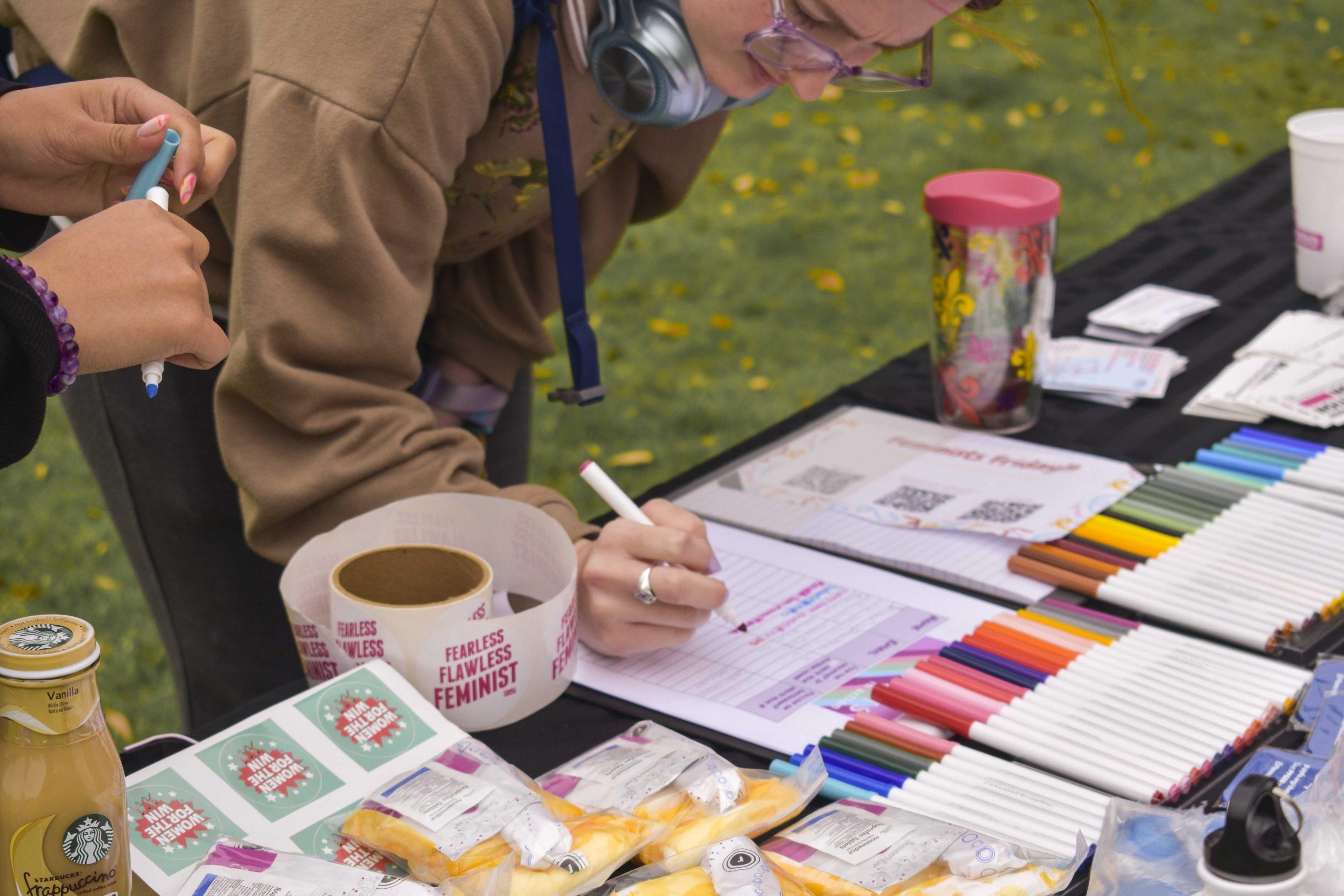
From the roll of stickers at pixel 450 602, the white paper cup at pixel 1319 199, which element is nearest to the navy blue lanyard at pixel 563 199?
the roll of stickers at pixel 450 602

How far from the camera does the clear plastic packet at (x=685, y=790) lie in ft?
2.81

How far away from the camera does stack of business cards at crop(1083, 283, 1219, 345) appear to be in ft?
5.75

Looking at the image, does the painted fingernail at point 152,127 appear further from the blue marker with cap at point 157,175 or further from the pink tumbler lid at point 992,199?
the pink tumbler lid at point 992,199

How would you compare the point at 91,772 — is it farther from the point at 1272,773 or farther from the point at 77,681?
the point at 1272,773

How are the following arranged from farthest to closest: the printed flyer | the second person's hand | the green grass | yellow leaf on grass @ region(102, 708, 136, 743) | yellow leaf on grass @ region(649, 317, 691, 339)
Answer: yellow leaf on grass @ region(649, 317, 691, 339), the green grass, yellow leaf on grass @ region(102, 708, 136, 743), the printed flyer, the second person's hand

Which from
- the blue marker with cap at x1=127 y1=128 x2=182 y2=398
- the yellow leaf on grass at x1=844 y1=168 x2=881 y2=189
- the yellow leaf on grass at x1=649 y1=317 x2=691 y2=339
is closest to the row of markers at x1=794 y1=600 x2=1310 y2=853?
the blue marker with cap at x1=127 y1=128 x2=182 y2=398

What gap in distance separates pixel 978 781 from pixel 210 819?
20.6 inches

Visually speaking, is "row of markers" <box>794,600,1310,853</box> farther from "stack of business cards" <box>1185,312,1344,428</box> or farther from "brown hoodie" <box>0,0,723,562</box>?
"stack of business cards" <box>1185,312,1344,428</box>

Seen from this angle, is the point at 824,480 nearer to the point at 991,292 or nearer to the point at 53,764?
the point at 991,292

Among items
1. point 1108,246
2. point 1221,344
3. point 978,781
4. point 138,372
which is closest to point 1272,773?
point 978,781

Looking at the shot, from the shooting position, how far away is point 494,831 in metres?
0.82

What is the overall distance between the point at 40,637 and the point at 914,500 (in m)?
0.92

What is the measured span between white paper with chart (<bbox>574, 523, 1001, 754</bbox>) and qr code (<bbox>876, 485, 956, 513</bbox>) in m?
0.12

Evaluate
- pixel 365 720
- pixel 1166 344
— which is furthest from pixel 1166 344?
pixel 365 720
